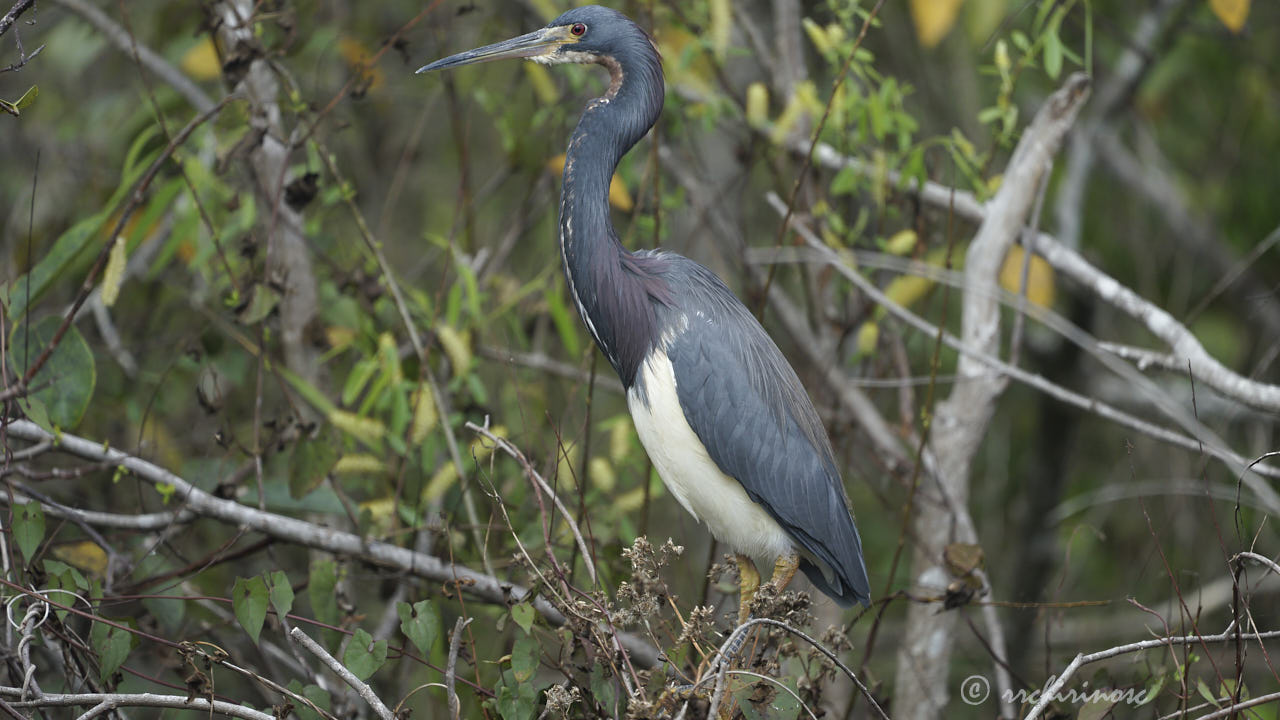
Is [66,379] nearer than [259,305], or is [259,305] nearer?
[66,379]

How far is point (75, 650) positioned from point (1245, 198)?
513 centimetres

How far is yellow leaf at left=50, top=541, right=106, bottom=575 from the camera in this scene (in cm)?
279

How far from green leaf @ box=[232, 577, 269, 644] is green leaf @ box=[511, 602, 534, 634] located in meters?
0.50

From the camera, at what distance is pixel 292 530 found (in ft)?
9.24

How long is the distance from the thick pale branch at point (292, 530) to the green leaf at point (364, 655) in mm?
493

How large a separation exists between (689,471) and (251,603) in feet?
3.51

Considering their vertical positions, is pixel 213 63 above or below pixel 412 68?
above

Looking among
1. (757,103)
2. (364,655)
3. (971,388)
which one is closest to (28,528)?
(364,655)

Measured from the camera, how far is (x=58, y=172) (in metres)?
4.98

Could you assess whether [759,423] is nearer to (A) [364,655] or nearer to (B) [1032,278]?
(A) [364,655]

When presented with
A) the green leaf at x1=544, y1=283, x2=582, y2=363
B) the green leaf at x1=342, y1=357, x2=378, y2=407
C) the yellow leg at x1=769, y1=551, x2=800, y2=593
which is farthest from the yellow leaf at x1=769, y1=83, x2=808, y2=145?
the green leaf at x1=342, y1=357, x2=378, y2=407

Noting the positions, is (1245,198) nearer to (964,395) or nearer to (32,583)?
(964,395)

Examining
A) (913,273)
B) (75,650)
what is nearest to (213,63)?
(75,650)

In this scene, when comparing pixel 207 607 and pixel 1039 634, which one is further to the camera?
pixel 1039 634
